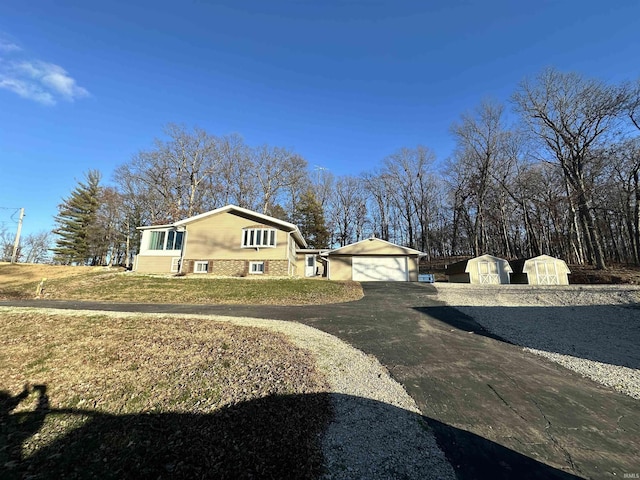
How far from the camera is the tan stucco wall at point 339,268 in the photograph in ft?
75.3

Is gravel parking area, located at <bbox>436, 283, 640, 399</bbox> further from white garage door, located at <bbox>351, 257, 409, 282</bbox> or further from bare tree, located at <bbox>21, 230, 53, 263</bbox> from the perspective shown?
bare tree, located at <bbox>21, 230, 53, 263</bbox>

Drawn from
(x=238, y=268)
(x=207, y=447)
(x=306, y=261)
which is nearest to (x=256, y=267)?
(x=238, y=268)

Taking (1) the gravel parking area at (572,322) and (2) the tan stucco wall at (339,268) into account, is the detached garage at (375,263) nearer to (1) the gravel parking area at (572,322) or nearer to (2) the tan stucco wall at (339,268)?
(2) the tan stucco wall at (339,268)

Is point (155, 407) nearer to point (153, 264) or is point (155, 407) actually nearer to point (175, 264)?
point (175, 264)

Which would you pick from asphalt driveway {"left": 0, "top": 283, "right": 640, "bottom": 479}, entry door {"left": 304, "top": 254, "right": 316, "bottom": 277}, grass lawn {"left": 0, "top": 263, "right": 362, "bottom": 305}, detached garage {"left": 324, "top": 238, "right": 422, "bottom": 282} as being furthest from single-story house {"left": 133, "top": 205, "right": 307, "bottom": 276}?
asphalt driveway {"left": 0, "top": 283, "right": 640, "bottom": 479}

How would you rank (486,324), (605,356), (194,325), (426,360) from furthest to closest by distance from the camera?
(486,324) → (194,325) → (605,356) → (426,360)

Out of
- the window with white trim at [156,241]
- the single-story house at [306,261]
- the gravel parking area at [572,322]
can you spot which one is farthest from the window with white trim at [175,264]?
the gravel parking area at [572,322]

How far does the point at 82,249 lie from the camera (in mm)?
34875

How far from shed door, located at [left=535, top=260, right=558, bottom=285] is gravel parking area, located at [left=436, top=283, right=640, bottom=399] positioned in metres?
6.33

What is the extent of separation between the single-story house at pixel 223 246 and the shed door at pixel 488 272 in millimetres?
15537

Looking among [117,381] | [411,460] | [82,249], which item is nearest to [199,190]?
[82,249]

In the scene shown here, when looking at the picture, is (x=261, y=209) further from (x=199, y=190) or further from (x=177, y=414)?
(x=177, y=414)

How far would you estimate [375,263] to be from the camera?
23016 millimetres

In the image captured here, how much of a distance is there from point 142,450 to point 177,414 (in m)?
0.56
